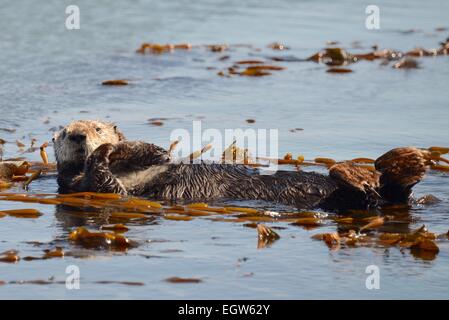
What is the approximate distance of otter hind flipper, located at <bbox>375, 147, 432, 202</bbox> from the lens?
5508 mm

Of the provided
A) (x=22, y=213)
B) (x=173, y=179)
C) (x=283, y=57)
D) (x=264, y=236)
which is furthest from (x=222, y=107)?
(x=264, y=236)

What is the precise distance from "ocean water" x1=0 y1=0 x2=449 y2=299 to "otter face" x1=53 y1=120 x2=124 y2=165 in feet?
1.13

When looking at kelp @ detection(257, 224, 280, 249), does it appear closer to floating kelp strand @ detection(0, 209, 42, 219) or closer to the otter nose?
floating kelp strand @ detection(0, 209, 42, 219)

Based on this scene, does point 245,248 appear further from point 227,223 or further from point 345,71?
point 345,71

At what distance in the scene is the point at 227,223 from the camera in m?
5.51

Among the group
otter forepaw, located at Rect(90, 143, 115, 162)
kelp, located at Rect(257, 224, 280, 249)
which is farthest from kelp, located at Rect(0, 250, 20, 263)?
otter forepaw, located at Rect(90, 143, 115, 162)

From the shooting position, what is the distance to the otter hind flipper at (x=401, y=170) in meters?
5.51

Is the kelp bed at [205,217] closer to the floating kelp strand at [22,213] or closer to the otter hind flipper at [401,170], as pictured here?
the floating kelp strand at [22,213]

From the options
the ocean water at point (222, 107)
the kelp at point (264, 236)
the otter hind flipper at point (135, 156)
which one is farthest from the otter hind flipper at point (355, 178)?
the otter hind flipper at point (135, 156)

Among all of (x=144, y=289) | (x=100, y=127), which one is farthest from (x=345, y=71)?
(x=144, y=289)

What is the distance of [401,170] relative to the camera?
5.56 metres

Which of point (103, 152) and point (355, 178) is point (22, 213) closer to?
point (103, 152)

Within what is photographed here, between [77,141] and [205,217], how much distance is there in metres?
1.03
